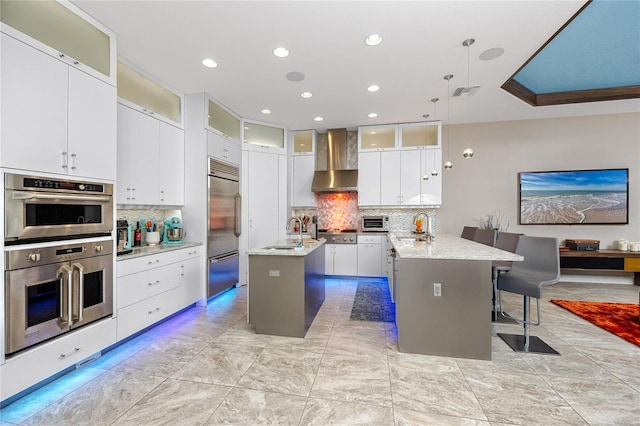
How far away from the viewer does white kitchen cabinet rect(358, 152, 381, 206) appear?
5.19 meters

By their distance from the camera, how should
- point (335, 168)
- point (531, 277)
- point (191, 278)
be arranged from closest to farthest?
point (531, 277), point (191, 278), point (335, 168)

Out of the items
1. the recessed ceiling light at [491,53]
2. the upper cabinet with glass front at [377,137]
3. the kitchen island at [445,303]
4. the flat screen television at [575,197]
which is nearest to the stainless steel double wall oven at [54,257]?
the kitchen island at [445,303]

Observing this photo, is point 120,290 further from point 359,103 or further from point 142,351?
point 359,103

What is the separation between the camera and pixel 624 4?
2457 mm

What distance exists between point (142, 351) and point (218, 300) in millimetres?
1544

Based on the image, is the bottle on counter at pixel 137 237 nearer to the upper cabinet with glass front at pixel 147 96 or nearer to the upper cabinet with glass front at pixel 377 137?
the upper cabinet with glass front at pixel 147 96

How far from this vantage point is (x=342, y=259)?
5.18 metres

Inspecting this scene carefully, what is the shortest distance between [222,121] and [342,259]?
3234 mm

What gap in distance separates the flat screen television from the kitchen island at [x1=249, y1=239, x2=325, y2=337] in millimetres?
4606

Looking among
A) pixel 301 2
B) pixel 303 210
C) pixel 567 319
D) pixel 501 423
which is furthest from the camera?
pixel 303 210

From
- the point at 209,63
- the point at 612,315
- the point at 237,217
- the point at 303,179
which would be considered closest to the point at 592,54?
the point at 612,315

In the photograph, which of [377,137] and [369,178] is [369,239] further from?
[377,137]

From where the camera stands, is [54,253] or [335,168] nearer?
[54,253]

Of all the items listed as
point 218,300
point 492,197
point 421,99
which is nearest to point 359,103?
point 421,99
